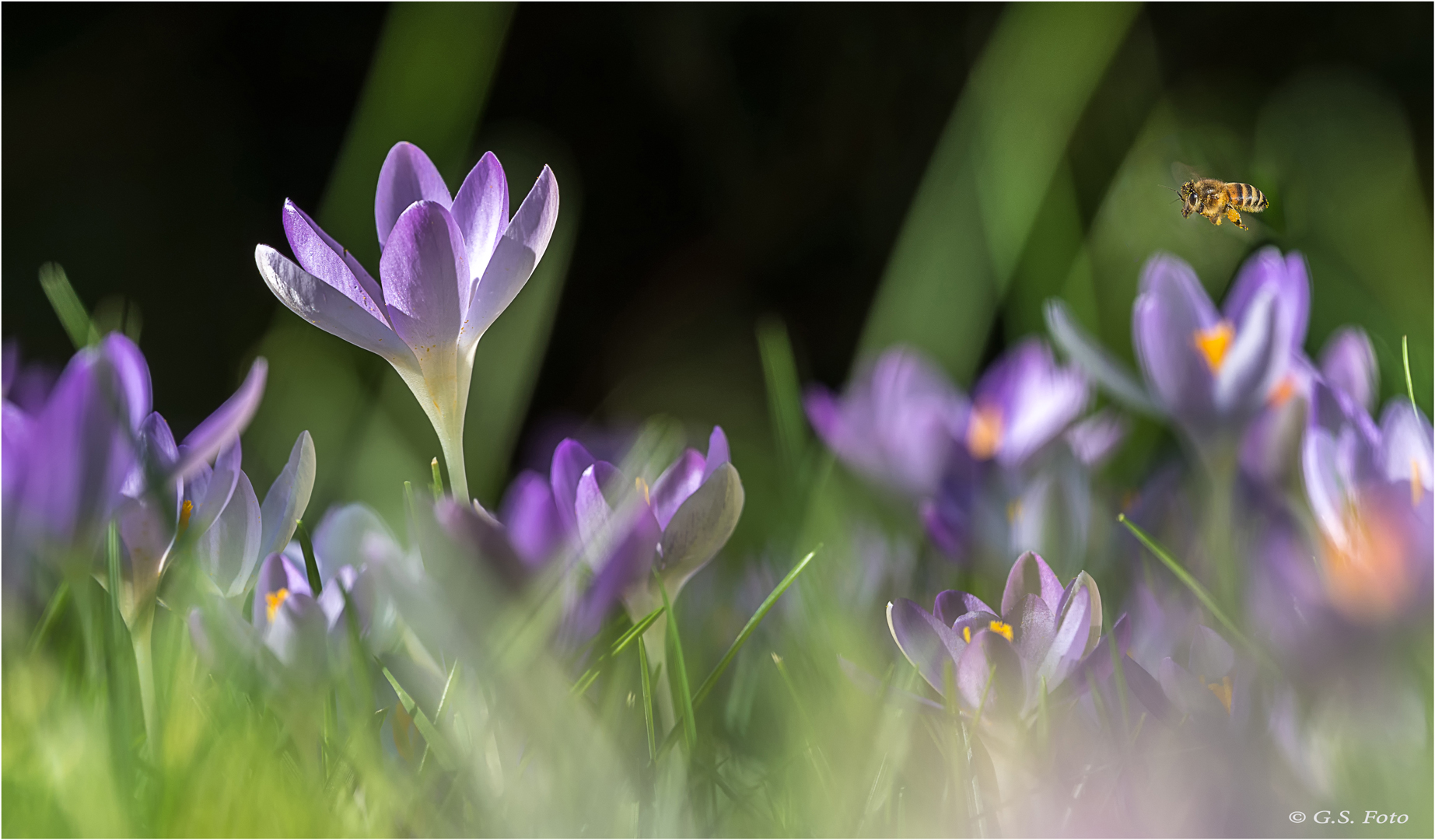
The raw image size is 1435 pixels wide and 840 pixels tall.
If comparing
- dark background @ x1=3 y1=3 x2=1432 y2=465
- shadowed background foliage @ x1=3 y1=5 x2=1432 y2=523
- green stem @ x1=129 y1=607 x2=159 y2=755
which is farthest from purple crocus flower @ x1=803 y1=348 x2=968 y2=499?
dark background @ x1=3 y1=3 x2=1432 y2=465

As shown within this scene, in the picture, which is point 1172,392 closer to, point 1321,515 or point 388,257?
point 1321,515

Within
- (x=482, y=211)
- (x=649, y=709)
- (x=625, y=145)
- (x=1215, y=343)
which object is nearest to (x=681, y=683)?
(x=649, y=709)

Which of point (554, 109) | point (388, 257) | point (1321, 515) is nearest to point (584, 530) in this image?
point (388, 257)

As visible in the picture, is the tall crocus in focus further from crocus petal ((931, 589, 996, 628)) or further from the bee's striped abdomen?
the bee's striped abdomen

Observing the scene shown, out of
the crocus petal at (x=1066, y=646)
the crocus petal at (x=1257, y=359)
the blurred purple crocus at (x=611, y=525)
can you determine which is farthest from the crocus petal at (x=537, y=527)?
the crocus petal at (x=1257, y=359)

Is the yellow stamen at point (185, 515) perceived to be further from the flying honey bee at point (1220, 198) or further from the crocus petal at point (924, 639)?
the flying honey bee at point (1220, 198)
